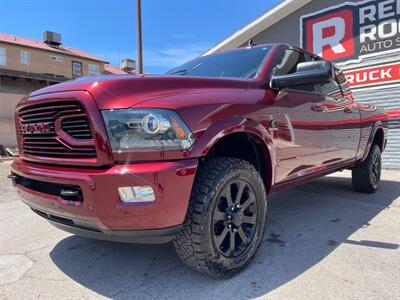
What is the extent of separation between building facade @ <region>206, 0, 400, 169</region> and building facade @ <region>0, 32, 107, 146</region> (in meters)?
20.2

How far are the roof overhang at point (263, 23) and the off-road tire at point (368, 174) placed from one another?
5.48 metres

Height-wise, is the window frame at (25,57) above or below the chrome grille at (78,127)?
above

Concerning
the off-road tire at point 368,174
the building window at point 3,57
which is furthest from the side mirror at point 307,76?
the building window at point 3,57

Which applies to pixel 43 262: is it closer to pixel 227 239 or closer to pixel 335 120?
pixel 227 239

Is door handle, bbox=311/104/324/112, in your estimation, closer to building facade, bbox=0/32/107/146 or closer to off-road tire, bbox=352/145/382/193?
off-road tire, bbox=352/145/382/193

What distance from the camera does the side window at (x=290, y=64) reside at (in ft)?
10.8

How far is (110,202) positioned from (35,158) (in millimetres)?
899

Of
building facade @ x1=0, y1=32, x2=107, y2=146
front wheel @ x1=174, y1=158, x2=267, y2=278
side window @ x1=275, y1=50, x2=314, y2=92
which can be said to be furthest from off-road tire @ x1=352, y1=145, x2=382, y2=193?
building facade @ x1=0, y1=32, x2=107, y2=146

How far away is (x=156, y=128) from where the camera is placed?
6.79 ft

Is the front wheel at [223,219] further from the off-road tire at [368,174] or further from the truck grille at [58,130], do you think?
the off-road tire at [368,174]

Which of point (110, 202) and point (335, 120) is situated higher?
point (335, 120)

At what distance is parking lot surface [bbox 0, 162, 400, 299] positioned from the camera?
232 cm

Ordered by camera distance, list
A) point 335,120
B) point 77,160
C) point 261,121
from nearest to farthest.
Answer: point 77,160, point 261,121, point 335,120

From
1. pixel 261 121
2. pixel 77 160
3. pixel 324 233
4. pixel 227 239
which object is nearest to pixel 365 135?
pixel 324 233
